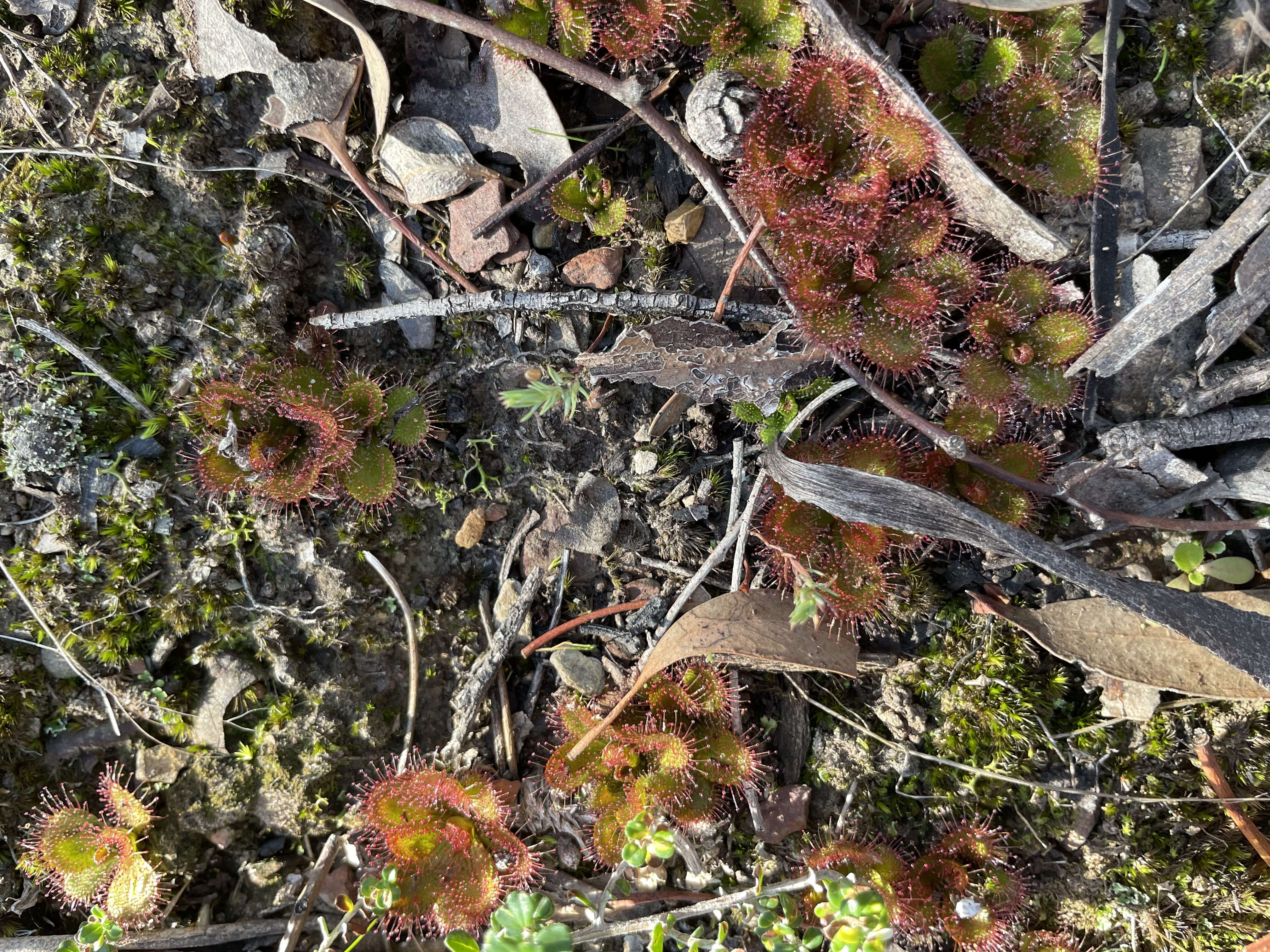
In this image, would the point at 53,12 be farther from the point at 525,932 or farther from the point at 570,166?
the point at 525,932

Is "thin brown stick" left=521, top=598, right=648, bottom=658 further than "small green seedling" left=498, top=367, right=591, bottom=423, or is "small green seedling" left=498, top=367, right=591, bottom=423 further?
"thin brown stick" left=521, top=598, right=648, bottom=658

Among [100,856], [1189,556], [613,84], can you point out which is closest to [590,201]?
[613,84]

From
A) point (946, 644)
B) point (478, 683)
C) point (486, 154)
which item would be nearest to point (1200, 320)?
point (946, 644)

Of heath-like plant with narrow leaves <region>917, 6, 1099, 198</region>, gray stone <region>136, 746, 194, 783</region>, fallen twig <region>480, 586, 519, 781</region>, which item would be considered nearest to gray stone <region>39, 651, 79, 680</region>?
gray stone <region>136, 746, 194, 783</region>

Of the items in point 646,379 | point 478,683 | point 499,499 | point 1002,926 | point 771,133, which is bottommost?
point 1002,926

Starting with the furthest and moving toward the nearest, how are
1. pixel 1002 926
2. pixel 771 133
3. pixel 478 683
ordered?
pixel 478 683, pixel 1002 926, pixel 771 133

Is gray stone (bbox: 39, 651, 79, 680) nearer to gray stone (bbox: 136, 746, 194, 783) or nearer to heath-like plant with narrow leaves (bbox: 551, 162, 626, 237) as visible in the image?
gray stone (bbox: 136, 746, 194, 783)

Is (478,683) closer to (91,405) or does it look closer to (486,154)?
(91,405)
